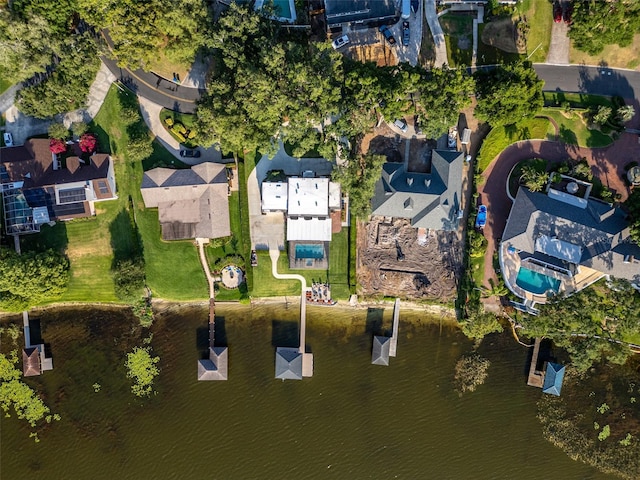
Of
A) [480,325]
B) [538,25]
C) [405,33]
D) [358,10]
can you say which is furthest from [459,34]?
[480,325]

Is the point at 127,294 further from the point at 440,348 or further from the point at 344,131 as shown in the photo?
the point at 440,348

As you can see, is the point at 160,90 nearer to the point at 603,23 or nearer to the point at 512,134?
the point at 512,134

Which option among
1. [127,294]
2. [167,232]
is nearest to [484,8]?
[167,232]

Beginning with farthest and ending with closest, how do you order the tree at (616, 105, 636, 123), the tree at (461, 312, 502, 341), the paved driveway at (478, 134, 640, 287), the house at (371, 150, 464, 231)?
the paved driveway at (478, 134, 640, 287) < the tree at (461, 312, 502, 341) < the house at (371, 150, 464, 231) < the tree at (616, 105, 636, 123)

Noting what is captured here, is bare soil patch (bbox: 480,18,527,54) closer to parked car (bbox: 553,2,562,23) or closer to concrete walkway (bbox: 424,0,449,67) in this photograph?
parked car (bbox: 553,2,562,23)

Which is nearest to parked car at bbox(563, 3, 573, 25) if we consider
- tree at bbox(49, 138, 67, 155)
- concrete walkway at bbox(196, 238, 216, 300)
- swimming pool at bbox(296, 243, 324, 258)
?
swimming pool at bbox(296, 243, 324, 258)

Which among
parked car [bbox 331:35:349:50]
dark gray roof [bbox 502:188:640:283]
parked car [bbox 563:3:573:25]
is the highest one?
parked car [bbox 563:3:573:25]
